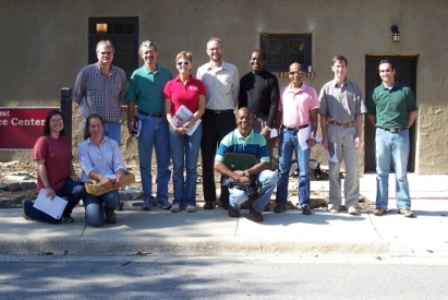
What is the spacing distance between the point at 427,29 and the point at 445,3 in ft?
1.77

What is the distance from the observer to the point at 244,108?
762cm

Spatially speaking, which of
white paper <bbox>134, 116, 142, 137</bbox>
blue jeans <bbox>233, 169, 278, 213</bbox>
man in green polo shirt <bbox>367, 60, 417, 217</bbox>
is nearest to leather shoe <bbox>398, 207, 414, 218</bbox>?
man in green polo shirt <bbox>367, 60, 417, 217</bbox>

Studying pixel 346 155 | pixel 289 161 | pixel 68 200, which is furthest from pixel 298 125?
pixel 68 200

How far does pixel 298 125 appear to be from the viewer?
8.00 metres

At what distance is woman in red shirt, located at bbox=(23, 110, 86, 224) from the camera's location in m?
7.54

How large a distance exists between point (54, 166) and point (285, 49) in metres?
5.44

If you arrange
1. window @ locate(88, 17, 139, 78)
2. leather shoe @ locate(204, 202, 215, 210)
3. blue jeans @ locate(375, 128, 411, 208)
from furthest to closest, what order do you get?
window @ locate(88, 17, 139, 78) < leather shoe @ locate(204, 202, 215, 210) < blue jeans @ locate(375, 128, 411, 208)

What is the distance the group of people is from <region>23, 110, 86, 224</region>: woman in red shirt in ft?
0.07

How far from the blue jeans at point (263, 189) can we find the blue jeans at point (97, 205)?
134 cm

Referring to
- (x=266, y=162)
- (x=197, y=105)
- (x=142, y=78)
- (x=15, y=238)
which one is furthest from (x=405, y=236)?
(x=15, y=238)

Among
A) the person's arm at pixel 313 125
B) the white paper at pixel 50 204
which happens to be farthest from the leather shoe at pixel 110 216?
the person's arm at pixel 313 125

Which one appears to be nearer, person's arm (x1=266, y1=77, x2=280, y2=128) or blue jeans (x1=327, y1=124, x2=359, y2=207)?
person's arm (x1=266, y1=77, x2=280, y2=128)

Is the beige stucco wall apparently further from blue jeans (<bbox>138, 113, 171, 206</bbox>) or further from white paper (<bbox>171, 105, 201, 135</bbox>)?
white paper (<bbox>171, 105, 201, 135</bbox>)

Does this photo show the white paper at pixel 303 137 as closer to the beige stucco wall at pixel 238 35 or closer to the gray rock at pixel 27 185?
the beige stucco wall at pixel 238 35
